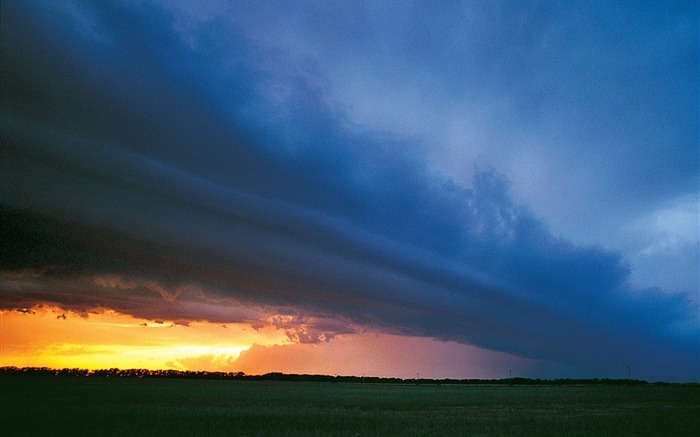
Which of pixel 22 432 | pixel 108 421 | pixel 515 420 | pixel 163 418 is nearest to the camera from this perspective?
pixel 22 432

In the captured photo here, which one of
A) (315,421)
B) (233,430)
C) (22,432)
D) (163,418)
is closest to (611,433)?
(315,421)

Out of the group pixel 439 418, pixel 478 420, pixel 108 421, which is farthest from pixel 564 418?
pixel 108 421

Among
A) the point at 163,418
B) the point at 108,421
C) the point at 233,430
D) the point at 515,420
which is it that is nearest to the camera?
the point at 233,430

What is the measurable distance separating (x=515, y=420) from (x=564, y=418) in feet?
17.1

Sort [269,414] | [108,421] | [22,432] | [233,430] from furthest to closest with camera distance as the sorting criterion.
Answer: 1. [269,414]
2. [108,421]
3. [233,430]
4. [22,432]

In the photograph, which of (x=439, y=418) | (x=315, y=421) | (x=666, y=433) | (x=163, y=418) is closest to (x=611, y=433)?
(x=666, y=433)

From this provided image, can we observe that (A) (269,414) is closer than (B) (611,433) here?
No

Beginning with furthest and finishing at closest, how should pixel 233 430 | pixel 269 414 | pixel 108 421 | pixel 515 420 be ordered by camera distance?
pixel 269 414 → pixel 515 420 → pixel 108 421 → pixel 233 430

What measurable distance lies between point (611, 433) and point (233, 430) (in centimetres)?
2272

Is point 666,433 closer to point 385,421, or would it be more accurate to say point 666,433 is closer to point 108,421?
point 385,421

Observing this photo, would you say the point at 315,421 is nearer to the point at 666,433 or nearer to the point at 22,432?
the point at 22,432

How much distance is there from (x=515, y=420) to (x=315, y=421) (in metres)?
15.2

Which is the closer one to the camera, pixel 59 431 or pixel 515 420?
pixel 59 431

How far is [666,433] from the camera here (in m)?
29.2
